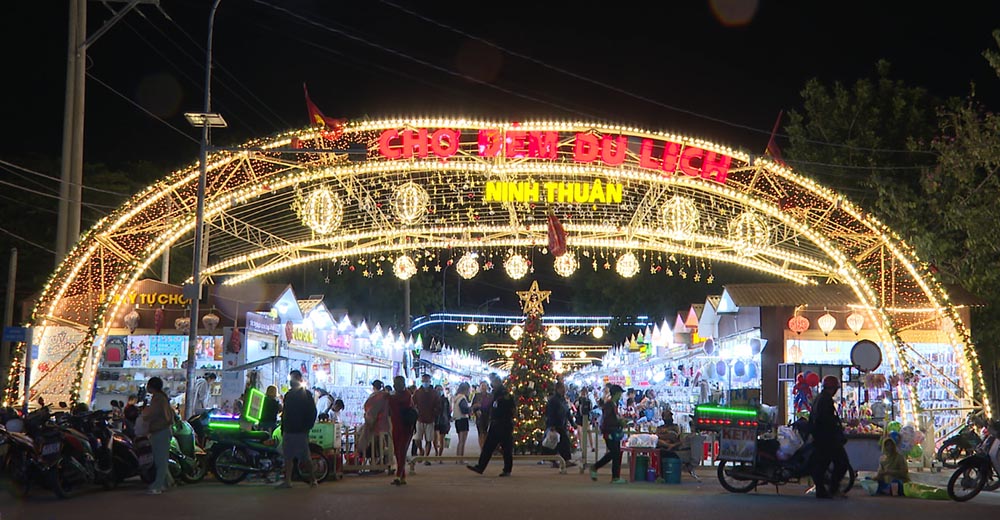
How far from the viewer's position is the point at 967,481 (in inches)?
539

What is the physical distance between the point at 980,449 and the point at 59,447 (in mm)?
12468

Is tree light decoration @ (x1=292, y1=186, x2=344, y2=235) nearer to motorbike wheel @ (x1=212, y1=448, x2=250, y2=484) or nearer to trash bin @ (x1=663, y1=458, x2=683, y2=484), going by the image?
motorbike wheel @ (x1=212, y1=448, x2=250, y2=484)

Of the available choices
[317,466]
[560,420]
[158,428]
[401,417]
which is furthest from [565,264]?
[158,428]

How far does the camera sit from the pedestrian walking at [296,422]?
13727mm

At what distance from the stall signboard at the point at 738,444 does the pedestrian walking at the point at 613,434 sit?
216 cm

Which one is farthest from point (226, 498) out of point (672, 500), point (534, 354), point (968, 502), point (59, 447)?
point (534, 354)

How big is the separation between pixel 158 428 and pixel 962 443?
48.4 feet

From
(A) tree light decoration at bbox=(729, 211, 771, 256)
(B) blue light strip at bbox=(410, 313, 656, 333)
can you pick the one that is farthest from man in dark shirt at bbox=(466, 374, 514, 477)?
(B) blue light strip at bbox=(410, 313, 656, 333)

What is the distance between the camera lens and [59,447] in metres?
12.6

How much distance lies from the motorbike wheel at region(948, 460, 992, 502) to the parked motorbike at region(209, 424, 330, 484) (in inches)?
354

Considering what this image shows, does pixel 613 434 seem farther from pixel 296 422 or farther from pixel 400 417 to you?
pixel 296 422

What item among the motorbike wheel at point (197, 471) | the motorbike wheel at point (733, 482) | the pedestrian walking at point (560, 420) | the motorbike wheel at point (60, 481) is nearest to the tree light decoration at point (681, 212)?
the pedestrian walking at point (560, 420)

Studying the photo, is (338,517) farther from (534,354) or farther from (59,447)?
(534,354)

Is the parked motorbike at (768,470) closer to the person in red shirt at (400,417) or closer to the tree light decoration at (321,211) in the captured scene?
the person in red shirt at (400,417)
